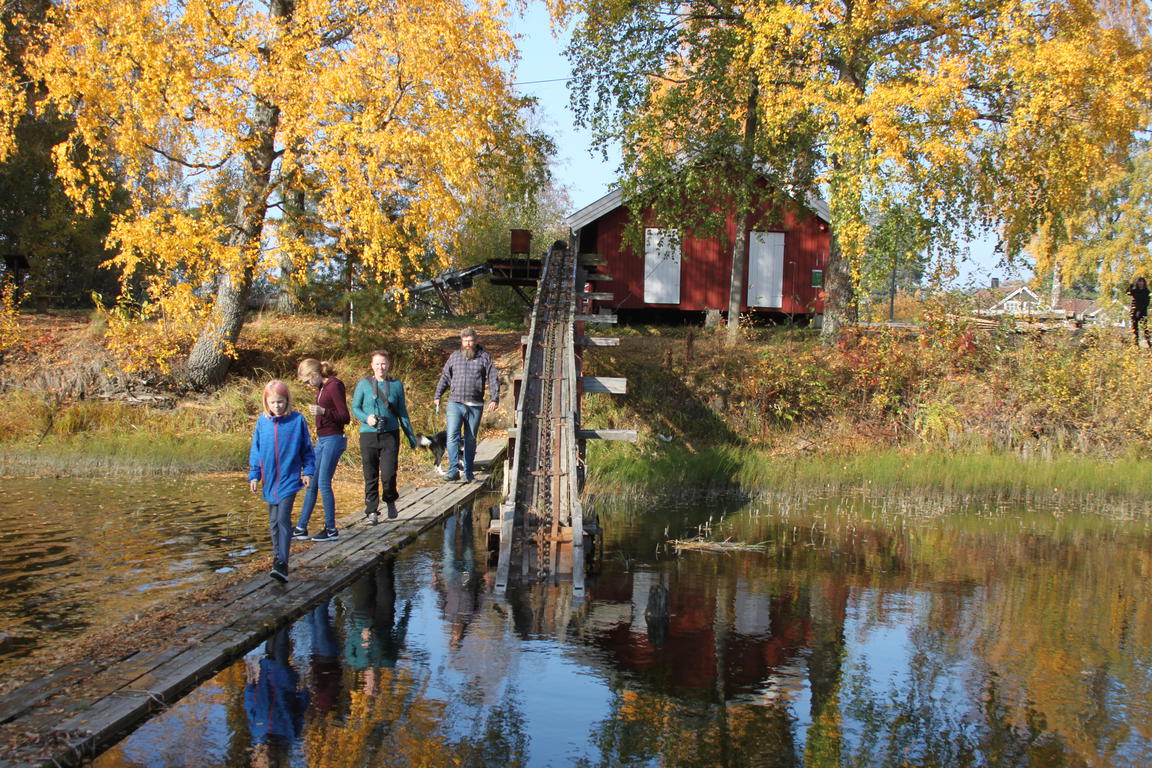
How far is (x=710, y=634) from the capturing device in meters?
7.30

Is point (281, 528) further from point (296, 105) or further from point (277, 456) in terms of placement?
point (296, 105)

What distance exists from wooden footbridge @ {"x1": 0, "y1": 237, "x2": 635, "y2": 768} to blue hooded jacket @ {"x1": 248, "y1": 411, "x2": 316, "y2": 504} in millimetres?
748

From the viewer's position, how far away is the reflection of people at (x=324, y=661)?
565 cm

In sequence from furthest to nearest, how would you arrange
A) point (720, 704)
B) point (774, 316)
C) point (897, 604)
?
point (774, 316) < point (897, 604) < point (720, 704)

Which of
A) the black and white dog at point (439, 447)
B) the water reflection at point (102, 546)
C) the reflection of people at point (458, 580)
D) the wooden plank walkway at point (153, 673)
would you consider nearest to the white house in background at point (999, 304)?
the black and white dog at point (439, 447)

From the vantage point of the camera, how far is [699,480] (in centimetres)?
1503

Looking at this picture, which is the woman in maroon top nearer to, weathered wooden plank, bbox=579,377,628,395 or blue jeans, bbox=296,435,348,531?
blue jeans, bbox=296,435,348,531

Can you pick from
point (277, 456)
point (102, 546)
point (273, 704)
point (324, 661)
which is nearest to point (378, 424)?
point (277, 456)

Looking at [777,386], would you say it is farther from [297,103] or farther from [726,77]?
[297,103]

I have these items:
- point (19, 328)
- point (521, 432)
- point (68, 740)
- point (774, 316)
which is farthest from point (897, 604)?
point (774, 316)

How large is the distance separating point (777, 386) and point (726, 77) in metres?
6.06

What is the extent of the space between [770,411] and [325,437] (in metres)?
11.1

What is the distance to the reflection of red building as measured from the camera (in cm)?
635

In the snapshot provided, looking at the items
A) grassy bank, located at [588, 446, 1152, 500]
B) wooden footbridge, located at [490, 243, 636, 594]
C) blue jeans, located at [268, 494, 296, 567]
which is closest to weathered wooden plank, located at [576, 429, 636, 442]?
wooden footbridge, located at [490, 243, 636, 594]
